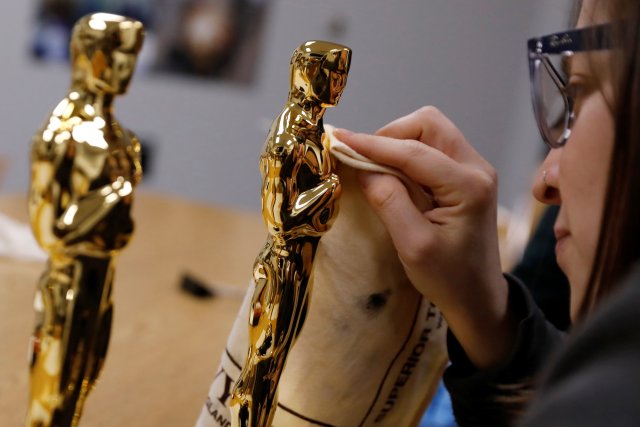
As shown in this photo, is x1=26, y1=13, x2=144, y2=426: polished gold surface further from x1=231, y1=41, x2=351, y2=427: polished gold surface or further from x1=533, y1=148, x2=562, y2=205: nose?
x1=533, y1=148, x2=562, y2=205: nose

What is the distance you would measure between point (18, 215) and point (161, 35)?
11.8 ft

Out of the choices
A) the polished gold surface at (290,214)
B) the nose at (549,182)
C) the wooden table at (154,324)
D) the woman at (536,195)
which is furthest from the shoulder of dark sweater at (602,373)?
the wooden table at (154,324)

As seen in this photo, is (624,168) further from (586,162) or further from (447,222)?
(447,222)

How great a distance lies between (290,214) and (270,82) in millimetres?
4679

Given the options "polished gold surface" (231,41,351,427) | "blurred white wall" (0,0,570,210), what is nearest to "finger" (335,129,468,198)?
"polished gold surface" (231,41,351,427)

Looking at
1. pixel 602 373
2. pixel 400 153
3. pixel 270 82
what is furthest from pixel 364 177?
pixel 270 82

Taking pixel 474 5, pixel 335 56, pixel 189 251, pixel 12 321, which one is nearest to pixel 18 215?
pixel 189 251

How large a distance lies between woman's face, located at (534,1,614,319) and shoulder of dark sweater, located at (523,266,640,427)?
0.15 metres

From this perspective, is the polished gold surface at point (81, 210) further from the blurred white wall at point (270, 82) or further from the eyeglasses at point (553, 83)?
the blurred white wall at point (270, 82)

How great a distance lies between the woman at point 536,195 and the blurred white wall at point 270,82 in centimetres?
432

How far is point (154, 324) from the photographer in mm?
1007

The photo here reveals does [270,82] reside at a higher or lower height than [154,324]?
lower

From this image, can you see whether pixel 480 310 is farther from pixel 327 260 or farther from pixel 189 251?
pixel 189 251

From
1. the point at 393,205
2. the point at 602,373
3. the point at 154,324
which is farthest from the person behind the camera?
the point at 154,324
